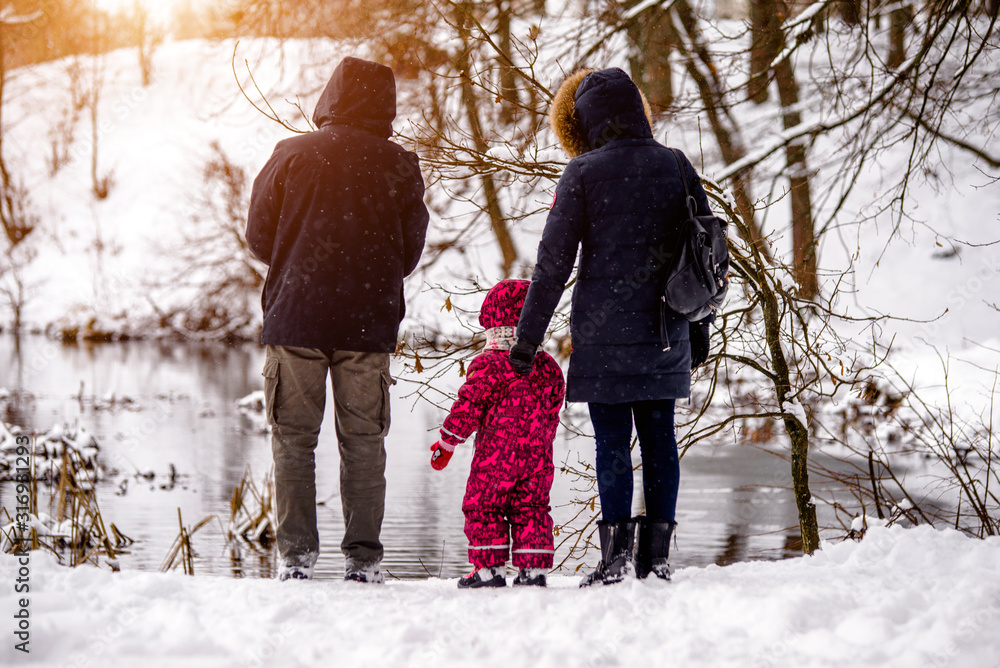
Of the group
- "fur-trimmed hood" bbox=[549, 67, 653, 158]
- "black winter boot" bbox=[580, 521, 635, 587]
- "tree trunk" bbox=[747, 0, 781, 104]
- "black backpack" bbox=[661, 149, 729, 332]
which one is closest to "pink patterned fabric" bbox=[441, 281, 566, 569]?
"black winter boot" bbox=[580, 521, 635, 587]

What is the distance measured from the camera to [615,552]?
2.80m

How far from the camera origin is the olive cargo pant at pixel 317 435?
116 inches

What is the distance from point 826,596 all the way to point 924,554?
0.67m

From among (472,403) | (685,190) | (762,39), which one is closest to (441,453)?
(472,403)

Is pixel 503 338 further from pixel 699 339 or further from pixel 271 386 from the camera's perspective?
pixel 271 386

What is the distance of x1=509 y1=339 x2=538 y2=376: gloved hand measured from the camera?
9.09 feet

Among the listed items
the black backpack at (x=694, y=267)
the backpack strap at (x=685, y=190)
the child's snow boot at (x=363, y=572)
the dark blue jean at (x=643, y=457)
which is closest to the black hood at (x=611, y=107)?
the backpack strap at (x=685, y=190)

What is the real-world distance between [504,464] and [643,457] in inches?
18.4

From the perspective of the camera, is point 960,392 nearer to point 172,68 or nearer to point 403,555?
point 403,555

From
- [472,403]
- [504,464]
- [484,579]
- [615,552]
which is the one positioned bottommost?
[484,579]

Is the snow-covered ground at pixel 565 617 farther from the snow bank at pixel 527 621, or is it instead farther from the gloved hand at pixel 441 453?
the gloved hand at pixel 441 453

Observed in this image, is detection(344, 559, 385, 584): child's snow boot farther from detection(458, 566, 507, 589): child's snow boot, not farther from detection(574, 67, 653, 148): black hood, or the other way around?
detection(574, 67, 653, 148): black hood

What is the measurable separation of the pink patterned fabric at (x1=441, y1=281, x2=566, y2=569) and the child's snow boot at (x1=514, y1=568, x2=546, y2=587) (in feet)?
0.08

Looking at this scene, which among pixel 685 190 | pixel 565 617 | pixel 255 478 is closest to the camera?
pixel 565 617
